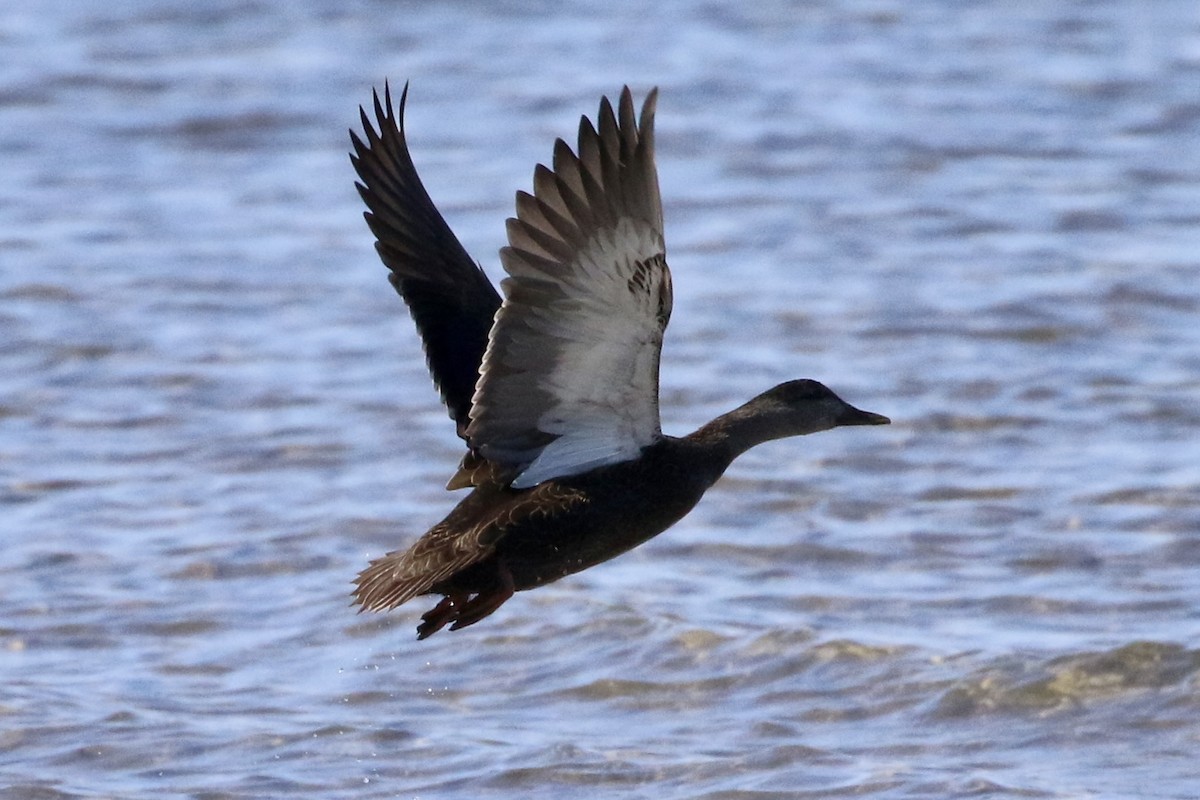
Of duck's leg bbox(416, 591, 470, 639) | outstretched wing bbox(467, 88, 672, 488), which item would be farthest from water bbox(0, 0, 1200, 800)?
outstretched wing bbox(467, 88, 672, 488)

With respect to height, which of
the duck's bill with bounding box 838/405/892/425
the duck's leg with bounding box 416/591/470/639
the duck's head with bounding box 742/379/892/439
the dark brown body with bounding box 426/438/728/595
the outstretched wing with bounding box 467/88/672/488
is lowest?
the duck's leg with bounding box 416/591/470/639

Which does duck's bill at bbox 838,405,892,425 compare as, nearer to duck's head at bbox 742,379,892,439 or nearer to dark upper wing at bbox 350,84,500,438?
duck's head at bbox 742,379,892,439

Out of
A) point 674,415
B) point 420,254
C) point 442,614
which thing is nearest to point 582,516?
point 442,614

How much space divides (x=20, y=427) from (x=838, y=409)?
4.58m

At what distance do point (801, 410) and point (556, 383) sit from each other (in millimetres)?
877

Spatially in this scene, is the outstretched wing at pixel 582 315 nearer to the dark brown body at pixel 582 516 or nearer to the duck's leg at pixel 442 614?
the dark brown body at pixel 582 516

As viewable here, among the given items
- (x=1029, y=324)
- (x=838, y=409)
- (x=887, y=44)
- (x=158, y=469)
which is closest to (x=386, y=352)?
(x=158, y=469)

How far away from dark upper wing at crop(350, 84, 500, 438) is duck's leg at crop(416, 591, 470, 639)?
0.64m

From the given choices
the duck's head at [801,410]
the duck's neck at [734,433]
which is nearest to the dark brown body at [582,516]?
the duck's neck at [734,433]

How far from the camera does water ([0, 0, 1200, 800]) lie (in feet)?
20.5

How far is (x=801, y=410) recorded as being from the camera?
18.0 feet

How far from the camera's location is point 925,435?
340 inches

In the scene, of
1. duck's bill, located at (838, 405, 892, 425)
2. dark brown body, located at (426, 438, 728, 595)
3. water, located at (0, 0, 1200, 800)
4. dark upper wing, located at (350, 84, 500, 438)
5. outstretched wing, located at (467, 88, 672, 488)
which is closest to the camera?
outstretched wing, located at (467, 88, 672, 488)

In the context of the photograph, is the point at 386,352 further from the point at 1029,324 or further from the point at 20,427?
the point at 1029,324
